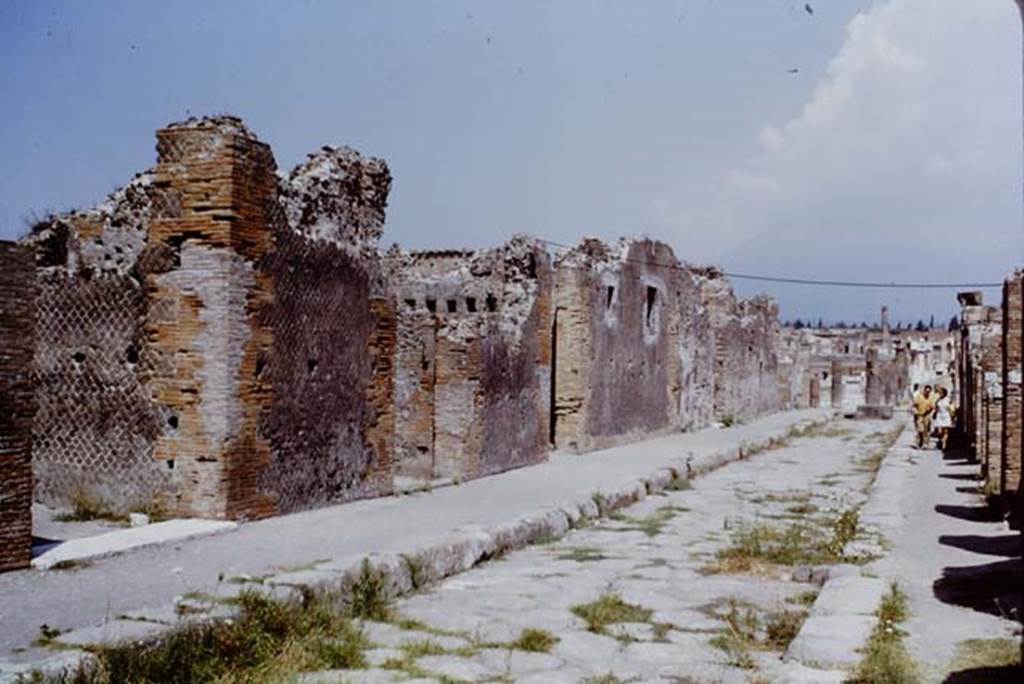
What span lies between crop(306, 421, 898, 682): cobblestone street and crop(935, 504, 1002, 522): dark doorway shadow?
1000 millimetres

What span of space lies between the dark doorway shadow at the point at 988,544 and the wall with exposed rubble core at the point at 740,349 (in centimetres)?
1529

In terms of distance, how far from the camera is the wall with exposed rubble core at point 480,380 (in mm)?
12320

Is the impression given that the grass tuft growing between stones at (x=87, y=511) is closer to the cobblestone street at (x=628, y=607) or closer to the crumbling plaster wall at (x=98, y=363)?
the crumbling plaster wall at (x=98, y=363)

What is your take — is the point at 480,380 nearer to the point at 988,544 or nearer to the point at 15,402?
the point at 988,544

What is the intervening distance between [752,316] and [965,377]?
35.3 feet

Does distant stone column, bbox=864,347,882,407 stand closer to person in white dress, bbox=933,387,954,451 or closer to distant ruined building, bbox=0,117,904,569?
person in white dress, bbox=933,387,954,451

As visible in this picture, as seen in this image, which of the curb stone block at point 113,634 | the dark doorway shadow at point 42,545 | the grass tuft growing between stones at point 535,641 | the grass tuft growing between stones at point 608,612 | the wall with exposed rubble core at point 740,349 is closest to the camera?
the curb stone block at point 113,634

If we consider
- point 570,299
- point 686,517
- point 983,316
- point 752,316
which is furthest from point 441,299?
point 752,316

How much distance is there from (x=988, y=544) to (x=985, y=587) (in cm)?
190

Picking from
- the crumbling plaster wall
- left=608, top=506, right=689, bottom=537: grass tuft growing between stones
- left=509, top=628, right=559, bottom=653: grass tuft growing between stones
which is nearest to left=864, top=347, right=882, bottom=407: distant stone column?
left=608, top=506, right=689, bottom=537: grass tuft growing between stones

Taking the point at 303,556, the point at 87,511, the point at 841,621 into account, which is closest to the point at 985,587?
the point at 841,621

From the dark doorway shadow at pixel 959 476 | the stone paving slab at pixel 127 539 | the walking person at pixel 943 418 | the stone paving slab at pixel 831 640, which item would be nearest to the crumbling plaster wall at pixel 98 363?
the stone paving slab at pixel 127 539

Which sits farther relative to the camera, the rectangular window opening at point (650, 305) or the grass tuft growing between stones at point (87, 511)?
the rectangular window opening at point (650, 305)

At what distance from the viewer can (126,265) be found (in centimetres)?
859
